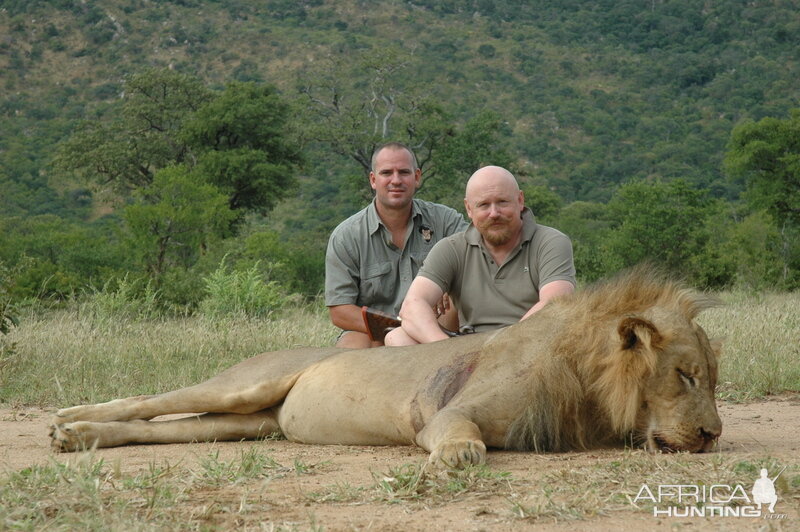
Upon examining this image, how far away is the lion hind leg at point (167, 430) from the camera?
4766 mm

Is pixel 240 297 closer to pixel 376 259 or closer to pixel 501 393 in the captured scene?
pixel 376 259

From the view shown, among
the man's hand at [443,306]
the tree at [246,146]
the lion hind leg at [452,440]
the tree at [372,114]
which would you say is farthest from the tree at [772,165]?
the lion hind leg at [452,440]

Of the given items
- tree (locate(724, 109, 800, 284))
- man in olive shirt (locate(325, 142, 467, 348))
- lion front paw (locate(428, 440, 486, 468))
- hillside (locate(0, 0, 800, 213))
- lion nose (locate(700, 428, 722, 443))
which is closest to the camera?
lion front paw (locate(428, 440, 486, 468))

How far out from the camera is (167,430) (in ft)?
16.6

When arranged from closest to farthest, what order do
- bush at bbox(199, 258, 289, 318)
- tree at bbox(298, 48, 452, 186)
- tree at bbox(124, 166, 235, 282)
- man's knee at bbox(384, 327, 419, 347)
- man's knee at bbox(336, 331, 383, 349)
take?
1. man's knee at bbox(384, 327, 419, 347)
2. man's knee at bbox(336, 331, 383, 349)
3. bush at bbox(199, 258, 289, 318)
4. tree at bbox(124, 166, 235, 282)
5. tree at bbox(298, 48, 452, 186)

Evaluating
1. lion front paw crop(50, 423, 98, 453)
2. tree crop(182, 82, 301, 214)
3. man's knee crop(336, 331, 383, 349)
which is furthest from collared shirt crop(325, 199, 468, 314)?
tree crop(182, 82, 301, 214)

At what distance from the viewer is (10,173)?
3956 centimetres

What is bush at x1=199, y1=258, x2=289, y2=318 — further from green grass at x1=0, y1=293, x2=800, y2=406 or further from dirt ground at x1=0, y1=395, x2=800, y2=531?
dirt ground at x1=0, y1=395, x2=800, y2=531

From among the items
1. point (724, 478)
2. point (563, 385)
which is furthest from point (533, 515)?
point (563, 385)

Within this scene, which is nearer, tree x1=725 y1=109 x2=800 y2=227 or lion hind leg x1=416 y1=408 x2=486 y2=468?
lion hind leg x1=416 y1=408 x2=486 y2=468

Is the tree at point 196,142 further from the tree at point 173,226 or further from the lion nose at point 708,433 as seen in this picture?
the lion nose at point 708,433

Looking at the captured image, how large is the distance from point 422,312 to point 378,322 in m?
1.05

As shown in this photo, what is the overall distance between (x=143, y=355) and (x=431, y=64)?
46728mm

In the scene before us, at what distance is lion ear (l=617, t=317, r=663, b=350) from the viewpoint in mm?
4031
